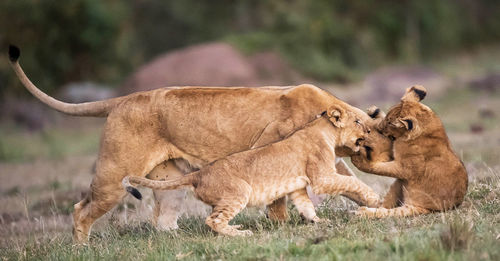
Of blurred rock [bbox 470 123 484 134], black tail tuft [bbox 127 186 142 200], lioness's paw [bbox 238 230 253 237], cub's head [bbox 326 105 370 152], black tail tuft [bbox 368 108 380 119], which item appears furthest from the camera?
blurred rock [bbox 470 123 484 134]

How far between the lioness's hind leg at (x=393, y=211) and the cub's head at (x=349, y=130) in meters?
0.67

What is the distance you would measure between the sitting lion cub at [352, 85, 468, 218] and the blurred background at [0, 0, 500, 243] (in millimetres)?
5095

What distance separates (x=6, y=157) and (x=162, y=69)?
6.87 meters

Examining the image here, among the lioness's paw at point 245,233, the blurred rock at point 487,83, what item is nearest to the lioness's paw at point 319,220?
the lioness's paw at point 245,233

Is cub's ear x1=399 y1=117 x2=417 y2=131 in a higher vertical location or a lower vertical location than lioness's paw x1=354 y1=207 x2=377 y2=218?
higher

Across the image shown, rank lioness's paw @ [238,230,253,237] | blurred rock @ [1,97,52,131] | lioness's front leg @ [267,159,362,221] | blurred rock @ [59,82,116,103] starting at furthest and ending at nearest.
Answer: blurred rock @ [59,82,116,103]
blurred rock @ [1,97,52,131]
lioness's front leg @ [267,159,362,221]
lioness's paw @ [238,230,253,237]

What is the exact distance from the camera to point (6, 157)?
612 inches

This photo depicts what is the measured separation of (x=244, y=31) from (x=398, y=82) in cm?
865

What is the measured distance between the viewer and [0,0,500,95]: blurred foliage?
2320 centimetres

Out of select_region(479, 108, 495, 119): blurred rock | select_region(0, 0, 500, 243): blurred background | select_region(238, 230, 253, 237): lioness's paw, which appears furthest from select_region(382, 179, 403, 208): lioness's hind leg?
select_region(479, 108, 495, 119): blurred rock

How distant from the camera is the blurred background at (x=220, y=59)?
16.1 m

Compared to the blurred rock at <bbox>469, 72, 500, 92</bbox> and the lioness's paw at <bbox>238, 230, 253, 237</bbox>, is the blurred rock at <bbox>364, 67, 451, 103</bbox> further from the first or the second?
the lioness's paw at <bbox>238, 230, 253, 237</bbox>

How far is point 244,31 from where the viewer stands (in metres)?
28.9

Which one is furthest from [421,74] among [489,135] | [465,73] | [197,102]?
[197,102]
